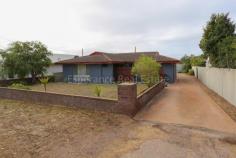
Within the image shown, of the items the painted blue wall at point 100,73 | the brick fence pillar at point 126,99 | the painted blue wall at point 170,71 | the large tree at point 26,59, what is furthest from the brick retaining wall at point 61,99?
the painted blue wall at point 170,71

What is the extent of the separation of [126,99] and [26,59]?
1628 centimetres

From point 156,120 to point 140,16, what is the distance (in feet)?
33.2

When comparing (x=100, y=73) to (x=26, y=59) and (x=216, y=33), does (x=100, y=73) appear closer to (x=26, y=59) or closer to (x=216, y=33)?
(x=26, y=59)

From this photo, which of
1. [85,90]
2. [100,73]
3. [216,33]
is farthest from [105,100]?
[100,73]

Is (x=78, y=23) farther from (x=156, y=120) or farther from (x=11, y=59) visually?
(x=156, y=120)

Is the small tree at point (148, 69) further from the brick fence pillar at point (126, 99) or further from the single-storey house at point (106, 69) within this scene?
the brick fence pillar at point (126, 99)

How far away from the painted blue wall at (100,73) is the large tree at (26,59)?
15.6 ft

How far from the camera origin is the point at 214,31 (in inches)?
705

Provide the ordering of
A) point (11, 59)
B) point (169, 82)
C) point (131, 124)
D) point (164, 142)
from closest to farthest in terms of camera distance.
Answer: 1. point (164, 142)
2. point (131, 124)
3. point (11, 59)
4. point (169, 82)

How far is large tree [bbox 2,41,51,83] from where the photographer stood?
64.8 feet

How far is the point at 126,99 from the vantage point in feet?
26.7

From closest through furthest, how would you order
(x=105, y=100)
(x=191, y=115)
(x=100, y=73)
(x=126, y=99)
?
(x=126, y=99), (x=191, y=115), (x=105, y=100), (x=100, y=73)

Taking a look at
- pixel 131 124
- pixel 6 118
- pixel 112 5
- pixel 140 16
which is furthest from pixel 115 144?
pixel 140 16

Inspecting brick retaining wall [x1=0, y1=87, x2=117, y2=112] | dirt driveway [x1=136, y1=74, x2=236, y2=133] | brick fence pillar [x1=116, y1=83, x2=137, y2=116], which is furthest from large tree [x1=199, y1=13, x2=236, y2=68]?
brick retaining wall [x1=0, y1=87, x2=117, y2=112]
